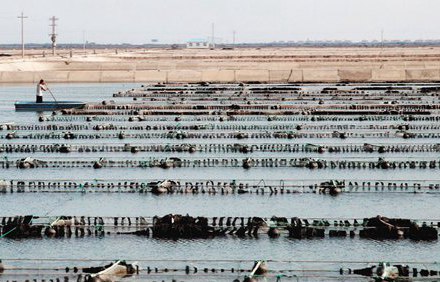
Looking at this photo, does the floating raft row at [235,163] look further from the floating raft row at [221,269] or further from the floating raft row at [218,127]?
the floating raft row at [221,269]

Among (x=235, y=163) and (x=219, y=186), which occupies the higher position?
(x=235, y=163)

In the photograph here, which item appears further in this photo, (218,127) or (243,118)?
(243,118)

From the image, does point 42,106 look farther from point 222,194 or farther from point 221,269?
point 221,269

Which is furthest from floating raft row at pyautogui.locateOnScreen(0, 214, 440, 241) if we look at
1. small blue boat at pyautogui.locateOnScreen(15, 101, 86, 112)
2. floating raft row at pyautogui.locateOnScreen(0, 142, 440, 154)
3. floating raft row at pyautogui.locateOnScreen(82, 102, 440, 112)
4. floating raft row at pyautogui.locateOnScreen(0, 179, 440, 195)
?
small blue boat at pyautogui.locateOnScreen(15, 101, 86, 112)

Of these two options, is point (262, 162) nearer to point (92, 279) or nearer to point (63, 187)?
point (63, 187)

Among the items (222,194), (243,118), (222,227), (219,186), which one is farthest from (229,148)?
(222,227)

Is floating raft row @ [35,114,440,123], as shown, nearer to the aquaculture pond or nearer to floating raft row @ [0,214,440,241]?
the aquaculture pond

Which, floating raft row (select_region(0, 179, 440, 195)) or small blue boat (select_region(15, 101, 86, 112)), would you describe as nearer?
floating raft row (select_region(0, 179, 440, 195))

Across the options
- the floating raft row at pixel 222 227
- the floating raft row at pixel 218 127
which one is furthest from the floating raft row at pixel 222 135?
the floating raft row at pixel 222 227
